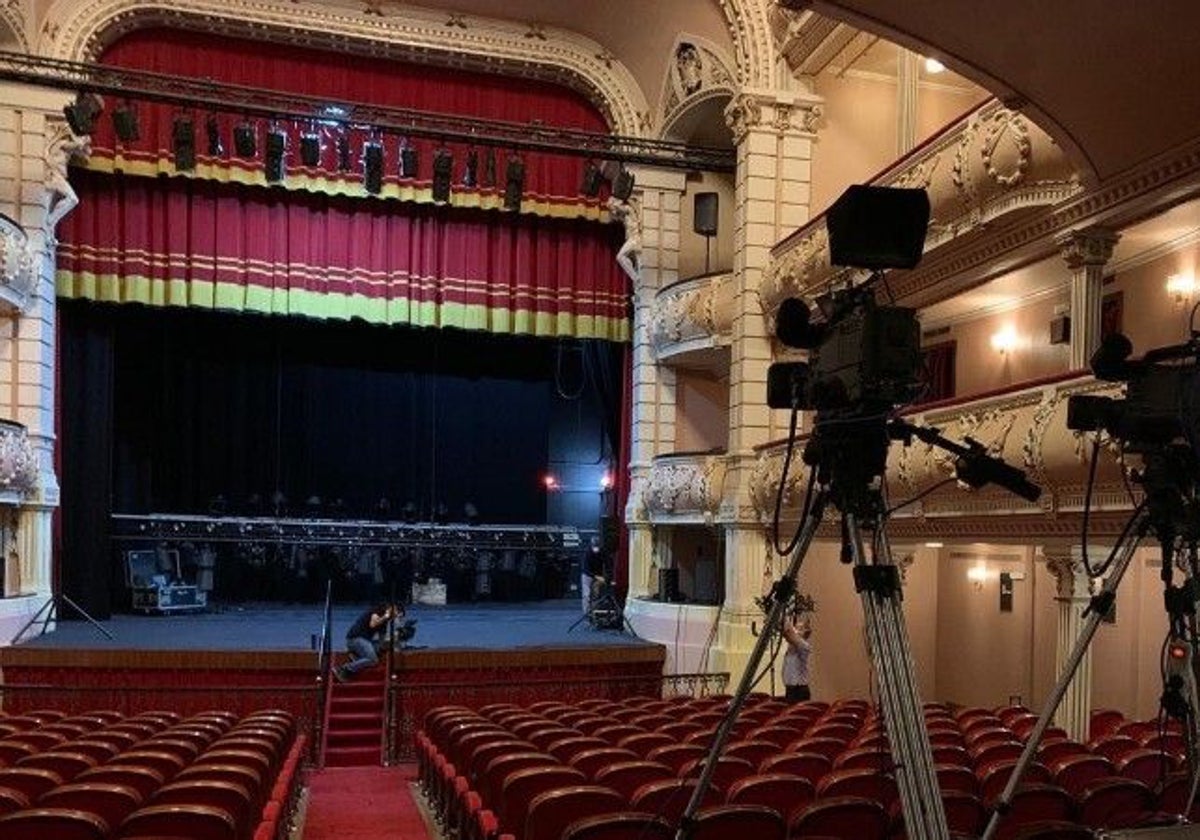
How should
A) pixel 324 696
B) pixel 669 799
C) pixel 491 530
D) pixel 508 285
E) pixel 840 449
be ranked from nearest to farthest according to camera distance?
pixel 840 449 → pixel 669 799 → pixel 324 696 → pixel 508 285 → pixel 491 530

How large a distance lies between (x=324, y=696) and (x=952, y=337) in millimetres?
8595

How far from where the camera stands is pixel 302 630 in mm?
13422

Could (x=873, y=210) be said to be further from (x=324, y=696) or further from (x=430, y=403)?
(x=430, y=403)

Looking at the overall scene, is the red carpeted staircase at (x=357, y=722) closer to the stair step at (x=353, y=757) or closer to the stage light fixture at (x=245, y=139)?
the stair step at (x=353, y=757)

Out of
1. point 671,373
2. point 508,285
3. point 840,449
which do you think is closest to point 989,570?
point 671,373

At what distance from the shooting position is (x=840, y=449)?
104 inches

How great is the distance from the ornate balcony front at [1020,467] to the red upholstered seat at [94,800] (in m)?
4.79

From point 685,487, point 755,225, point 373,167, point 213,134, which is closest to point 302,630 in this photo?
point 685,487

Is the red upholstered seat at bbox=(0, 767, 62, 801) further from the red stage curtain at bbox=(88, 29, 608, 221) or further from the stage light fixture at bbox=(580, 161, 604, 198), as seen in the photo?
the stage light fixture at bbox=(580, 161, 604, 198)

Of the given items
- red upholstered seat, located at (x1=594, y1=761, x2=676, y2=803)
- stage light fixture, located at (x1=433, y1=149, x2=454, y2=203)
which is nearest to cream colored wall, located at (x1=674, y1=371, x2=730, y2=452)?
stage light fixture, located at (x1=433, y1=149, x2=454, y2=203)

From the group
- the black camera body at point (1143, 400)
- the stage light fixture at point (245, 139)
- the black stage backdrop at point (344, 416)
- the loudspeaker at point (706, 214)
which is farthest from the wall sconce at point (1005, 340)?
the black camera body at point (1143, 400)

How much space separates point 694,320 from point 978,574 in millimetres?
4810

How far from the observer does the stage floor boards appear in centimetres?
1164

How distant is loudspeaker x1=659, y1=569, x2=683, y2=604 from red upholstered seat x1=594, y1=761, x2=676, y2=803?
9.36 metres
